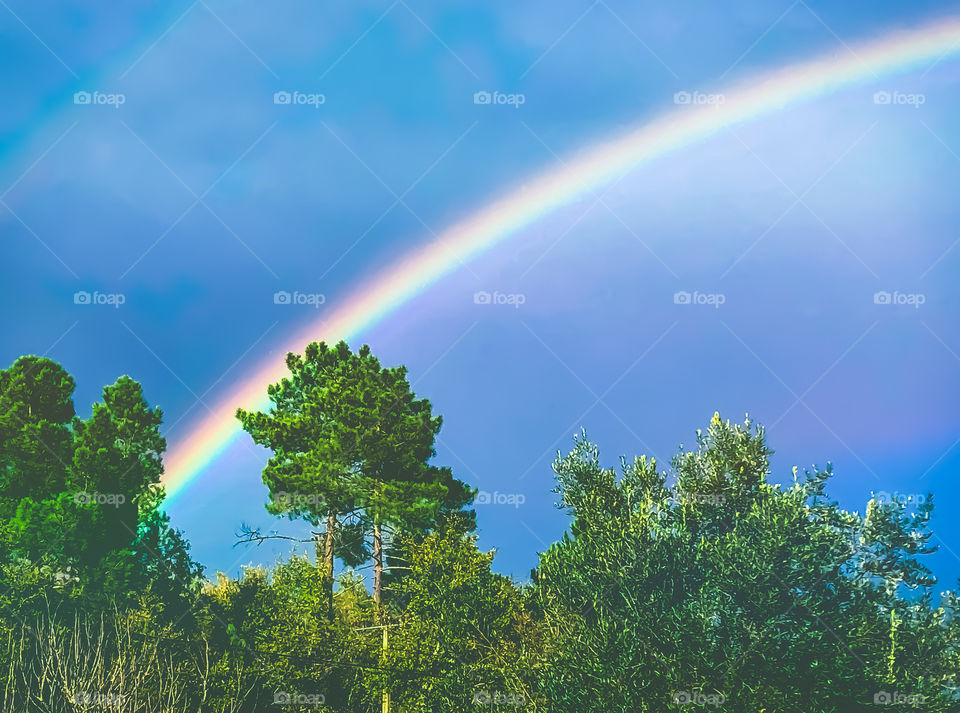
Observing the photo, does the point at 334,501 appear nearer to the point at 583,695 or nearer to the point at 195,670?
the point at 195,670

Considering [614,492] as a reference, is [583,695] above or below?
below

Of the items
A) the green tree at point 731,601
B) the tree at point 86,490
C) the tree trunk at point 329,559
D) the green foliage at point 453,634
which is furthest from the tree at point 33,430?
the green tree at point 731,601

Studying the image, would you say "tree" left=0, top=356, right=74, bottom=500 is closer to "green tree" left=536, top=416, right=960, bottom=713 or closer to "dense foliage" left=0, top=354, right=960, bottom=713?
"dense foliage" left=0, top=354, right=960, bottom=713

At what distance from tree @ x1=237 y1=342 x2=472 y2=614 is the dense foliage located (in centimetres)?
11

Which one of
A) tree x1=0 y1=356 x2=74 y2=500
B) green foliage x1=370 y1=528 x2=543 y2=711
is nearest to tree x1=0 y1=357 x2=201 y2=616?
tree x1=0 y1=356 x2=74 y2=500

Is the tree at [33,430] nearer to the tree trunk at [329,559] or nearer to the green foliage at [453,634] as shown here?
the tree trunk at [329,559]

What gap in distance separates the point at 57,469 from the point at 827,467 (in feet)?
115

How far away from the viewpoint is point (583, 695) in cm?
3080

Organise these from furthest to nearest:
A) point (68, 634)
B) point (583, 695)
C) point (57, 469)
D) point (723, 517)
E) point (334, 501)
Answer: point (57, 469), point (334, 501), point (68, 634), point (723, 517), point (583, 695)

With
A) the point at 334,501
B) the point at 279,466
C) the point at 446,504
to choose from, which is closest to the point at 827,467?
the point at 446,504

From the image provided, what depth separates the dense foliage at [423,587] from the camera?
30.7 meters

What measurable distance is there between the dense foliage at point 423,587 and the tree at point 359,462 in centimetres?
11

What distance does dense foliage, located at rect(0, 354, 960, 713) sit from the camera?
30.7 m

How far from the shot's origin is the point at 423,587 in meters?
36.0
